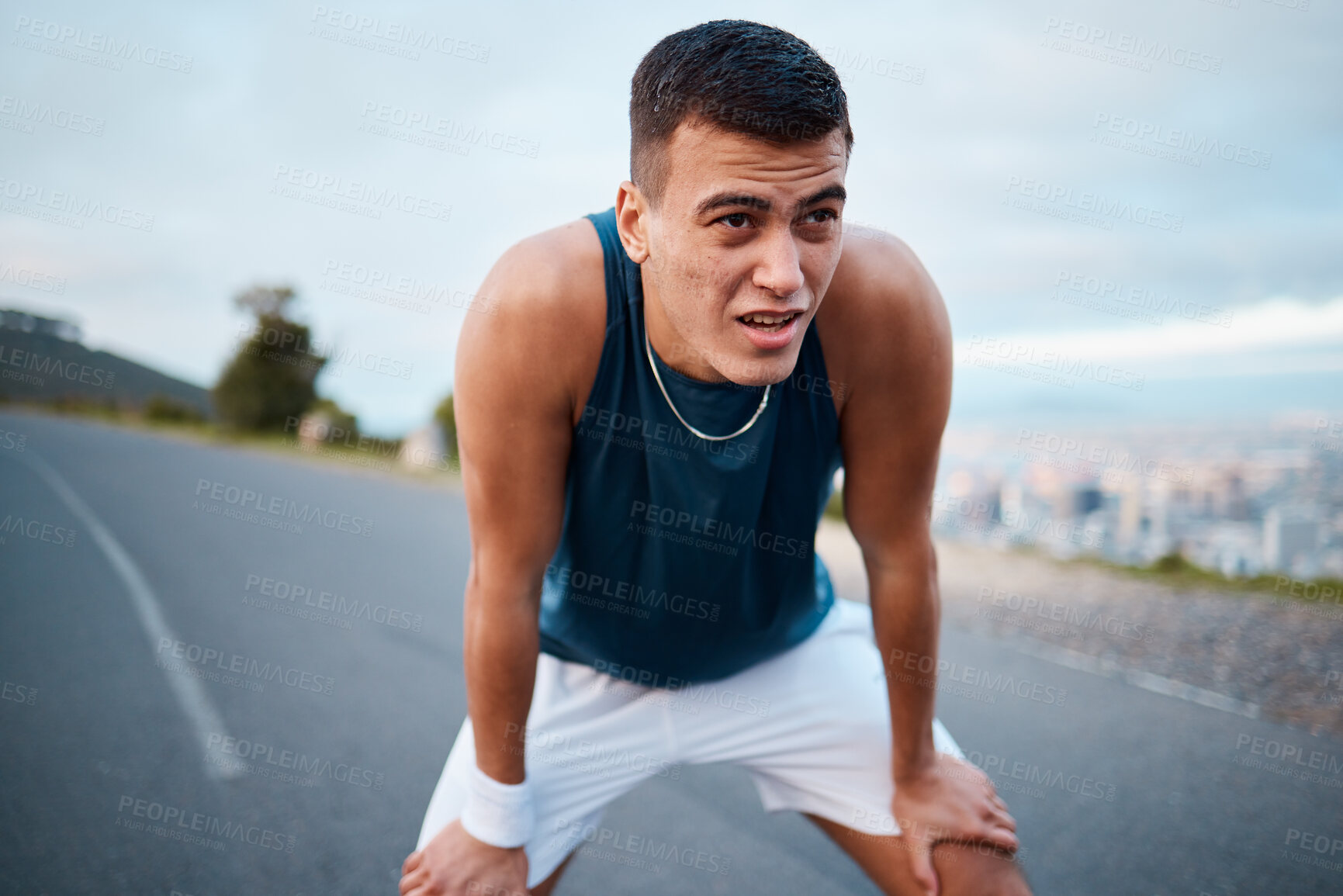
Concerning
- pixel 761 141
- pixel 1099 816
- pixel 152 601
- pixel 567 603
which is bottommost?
pixel 152 601

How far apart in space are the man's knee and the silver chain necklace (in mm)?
1168

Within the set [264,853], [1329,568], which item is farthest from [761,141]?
[1329,568]

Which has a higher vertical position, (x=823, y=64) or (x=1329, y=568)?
(x=823, y=64)

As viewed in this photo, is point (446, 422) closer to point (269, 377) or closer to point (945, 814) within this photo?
point (269, 377)

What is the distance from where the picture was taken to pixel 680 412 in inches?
76.4

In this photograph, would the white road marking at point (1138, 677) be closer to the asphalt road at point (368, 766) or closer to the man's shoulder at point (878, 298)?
the asphalt road at point (368, 766)

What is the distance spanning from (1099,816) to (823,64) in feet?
9.86

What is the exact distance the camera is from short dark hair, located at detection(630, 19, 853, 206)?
1.60 meters

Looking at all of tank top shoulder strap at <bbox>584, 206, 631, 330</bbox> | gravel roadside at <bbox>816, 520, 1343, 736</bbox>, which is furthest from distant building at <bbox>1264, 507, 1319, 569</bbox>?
tank top shoulder strap at <bbox>584, 206, 631, 330</bbox>

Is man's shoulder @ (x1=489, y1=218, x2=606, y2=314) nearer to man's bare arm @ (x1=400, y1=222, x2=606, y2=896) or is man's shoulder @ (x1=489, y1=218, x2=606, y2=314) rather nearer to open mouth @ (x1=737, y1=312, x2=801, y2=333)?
man's bare arm @ (x1=400, y1=222, x2=606, y2=896)

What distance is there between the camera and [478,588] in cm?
202

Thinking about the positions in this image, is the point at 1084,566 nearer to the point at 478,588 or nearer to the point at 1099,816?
the point at 1099,816

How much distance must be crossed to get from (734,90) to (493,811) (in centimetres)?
175

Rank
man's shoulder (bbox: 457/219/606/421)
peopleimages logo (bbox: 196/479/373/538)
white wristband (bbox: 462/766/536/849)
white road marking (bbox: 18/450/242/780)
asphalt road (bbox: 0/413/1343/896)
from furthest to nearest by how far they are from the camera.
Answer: peopleimages logo (bbox: 196/479/373/538) → white road marking (bbox: 18/450/242/780) → asphalt road (bbox: 0/413/1343/896) → white wristband (bbox: 462/766/536/849) → man's shoulder (bbox: 457/219/606/421)
